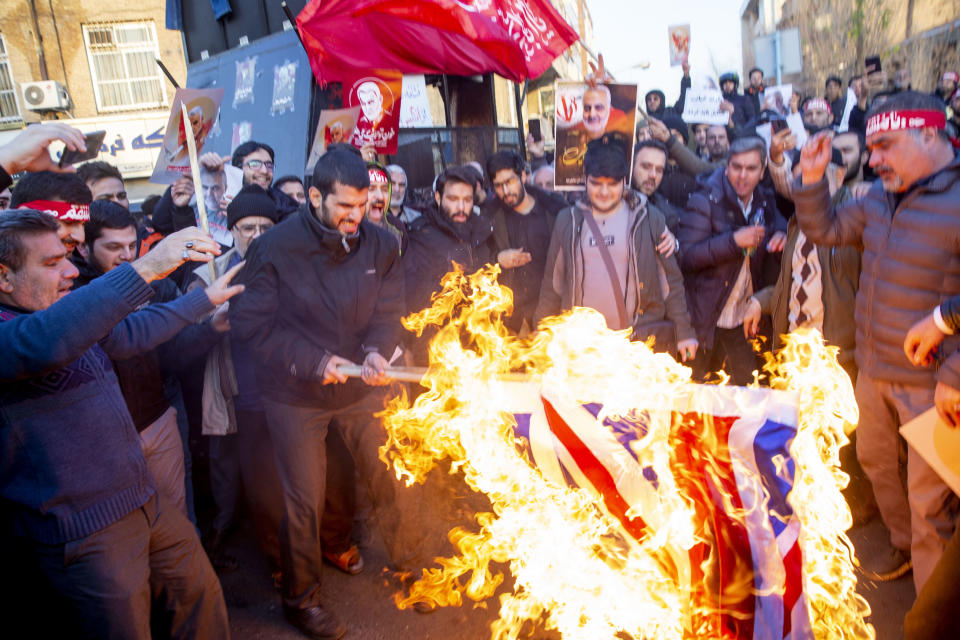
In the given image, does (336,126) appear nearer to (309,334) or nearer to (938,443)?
(309,334)

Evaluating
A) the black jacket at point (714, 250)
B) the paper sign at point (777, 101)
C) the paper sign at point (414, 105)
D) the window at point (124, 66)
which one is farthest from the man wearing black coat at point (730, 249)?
the window at point (124, 66)

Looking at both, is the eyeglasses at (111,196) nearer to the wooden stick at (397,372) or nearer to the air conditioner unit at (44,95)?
the wooden stick at (397,372)

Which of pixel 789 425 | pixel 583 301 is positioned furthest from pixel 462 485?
pixel 789 425

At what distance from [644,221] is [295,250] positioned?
2566 mm

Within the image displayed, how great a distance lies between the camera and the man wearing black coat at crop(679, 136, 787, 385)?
489 cm

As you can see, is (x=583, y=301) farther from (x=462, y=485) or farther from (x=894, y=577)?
(x=894, y=577)

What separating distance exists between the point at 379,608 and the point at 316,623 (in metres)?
0.41

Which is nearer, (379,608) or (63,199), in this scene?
(63,199)

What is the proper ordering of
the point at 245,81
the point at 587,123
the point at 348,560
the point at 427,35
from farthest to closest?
the point at 245,81 → the point at 427,35 → the point at 587,123 → the point at 348,560

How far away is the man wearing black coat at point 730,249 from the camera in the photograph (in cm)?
489

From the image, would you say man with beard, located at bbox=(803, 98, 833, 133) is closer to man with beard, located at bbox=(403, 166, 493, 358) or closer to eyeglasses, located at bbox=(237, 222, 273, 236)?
man with beard, located at bbox=(403, 166, 493, 358)

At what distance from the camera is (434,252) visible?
199 inches

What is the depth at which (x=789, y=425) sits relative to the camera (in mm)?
2387

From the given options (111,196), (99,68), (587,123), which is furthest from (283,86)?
(99,68)
